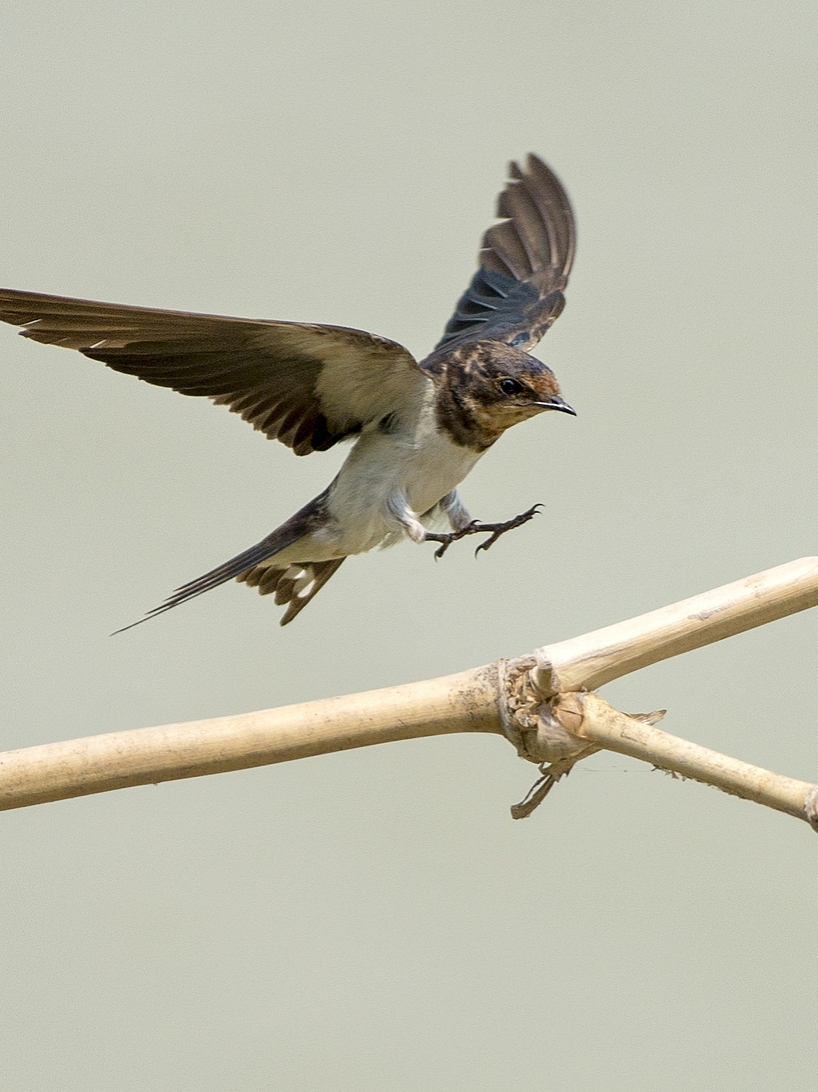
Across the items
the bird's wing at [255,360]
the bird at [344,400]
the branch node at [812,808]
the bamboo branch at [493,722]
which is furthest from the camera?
the bird at [344,400]

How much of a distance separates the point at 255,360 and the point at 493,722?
59 centimetres

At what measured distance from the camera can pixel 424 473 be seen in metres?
1.75

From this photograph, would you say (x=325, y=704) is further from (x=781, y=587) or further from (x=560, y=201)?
(x=560, y=201)

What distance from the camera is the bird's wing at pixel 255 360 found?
1280mm

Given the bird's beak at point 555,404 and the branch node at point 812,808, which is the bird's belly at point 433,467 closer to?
the bird's beak at point 555,404

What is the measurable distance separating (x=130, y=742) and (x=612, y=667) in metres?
0.40

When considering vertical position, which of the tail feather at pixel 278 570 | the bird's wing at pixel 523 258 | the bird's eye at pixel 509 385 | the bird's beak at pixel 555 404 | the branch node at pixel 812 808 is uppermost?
the bird's wing at pixel 523 258

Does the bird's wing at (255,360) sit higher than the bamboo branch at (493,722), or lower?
higher

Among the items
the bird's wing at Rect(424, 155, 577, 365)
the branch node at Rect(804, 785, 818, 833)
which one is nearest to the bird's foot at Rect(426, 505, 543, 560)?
the bird's wing at Rect(424, 155, 577, 365)

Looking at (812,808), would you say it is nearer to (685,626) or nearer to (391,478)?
(685,626)

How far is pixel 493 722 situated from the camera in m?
1.18

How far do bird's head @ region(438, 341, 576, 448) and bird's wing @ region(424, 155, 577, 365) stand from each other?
39cm

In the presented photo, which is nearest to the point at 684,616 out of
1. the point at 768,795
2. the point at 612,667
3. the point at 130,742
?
the point at 612,667

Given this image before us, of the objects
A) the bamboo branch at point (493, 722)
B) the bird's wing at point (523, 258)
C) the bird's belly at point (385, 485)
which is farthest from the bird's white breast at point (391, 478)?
the bamboo branch at point (493, 722)
